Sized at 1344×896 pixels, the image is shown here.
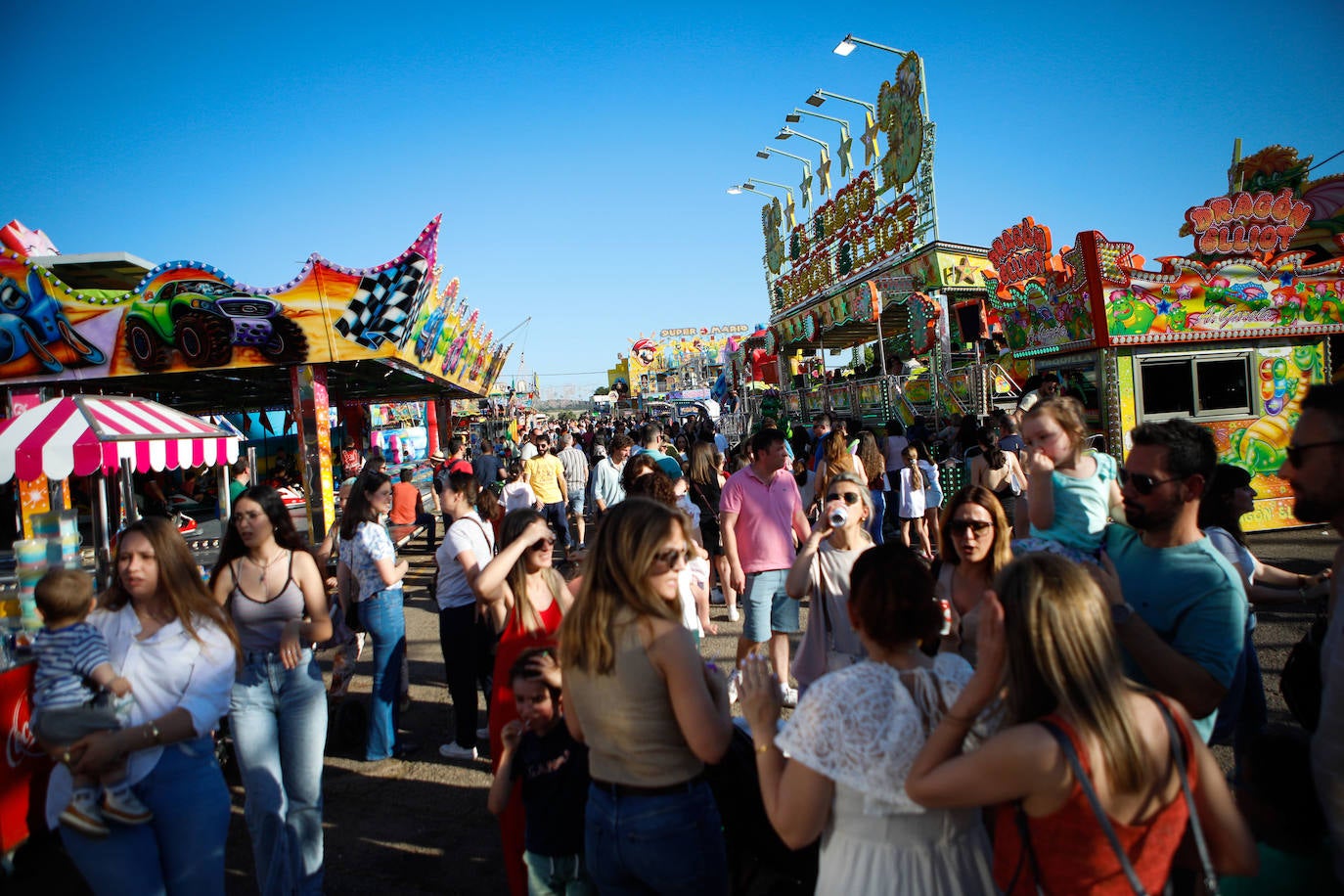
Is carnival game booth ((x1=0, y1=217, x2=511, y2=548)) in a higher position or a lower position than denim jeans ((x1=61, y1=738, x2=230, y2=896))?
higher

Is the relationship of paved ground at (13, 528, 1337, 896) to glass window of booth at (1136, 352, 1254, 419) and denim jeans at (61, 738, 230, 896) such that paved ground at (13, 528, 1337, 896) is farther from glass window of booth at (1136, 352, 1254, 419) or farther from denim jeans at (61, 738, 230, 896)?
glass window of booth at (1136, 352, 1254, 419)

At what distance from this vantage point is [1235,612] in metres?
2.08

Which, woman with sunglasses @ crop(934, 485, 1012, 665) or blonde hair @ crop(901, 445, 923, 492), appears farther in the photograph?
blonde hair @ crop(901, 445, 923, 492)

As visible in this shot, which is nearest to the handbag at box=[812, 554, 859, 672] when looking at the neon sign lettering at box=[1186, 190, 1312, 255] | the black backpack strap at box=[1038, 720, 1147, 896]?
the black backpack strap at box=[1038, 720, 1147, 896]

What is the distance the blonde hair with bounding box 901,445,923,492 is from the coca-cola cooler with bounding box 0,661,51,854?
277 inches

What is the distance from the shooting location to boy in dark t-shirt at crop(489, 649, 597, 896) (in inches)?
87.1

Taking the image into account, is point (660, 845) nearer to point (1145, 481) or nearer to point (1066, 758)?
point (1066, 758)

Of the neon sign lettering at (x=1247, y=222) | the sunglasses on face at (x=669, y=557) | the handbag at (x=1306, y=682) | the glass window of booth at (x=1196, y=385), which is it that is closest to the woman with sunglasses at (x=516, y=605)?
the sunglasses on face at (x=669, y=557)

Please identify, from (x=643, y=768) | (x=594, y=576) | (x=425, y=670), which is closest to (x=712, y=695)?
(x=643, y=768)

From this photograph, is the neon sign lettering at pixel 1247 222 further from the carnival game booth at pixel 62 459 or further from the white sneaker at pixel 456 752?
the carnival game booth at pixel 62 459

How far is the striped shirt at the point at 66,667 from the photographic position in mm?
2326

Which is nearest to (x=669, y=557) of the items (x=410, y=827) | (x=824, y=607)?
(x=824, y=607)

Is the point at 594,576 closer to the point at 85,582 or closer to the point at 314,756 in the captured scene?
the point at 314,756

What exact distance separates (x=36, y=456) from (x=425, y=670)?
10.5 feet
